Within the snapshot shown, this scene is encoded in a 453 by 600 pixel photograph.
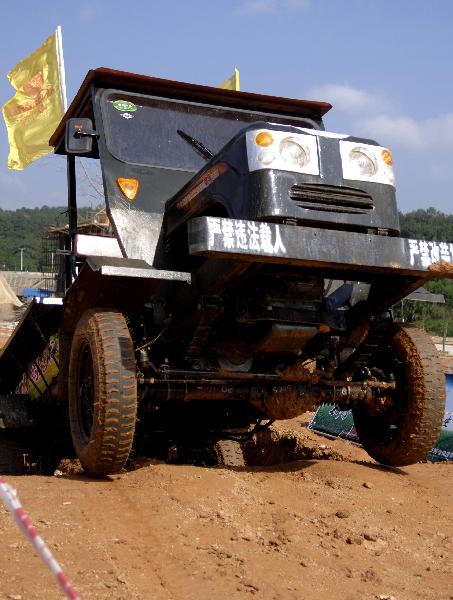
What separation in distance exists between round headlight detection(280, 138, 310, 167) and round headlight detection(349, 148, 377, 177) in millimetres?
325

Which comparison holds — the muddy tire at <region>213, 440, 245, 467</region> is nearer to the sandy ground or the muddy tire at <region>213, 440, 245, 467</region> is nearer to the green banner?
the green banner

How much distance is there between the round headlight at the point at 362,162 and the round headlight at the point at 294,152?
325mm

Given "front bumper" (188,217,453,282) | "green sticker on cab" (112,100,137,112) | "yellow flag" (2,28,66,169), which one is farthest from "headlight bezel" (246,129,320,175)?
"yellow flag" (2,28,66,169)

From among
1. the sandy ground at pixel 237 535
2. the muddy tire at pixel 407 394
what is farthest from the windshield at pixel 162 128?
the sandy ground at pixel 237 535

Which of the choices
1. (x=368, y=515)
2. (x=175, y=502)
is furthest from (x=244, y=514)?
(x=368, y=515)

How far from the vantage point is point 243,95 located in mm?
6070

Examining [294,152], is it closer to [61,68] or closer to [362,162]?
[362,162]

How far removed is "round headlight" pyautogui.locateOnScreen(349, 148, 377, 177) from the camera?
4512 millimetres

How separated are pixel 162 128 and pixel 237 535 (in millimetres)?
3265

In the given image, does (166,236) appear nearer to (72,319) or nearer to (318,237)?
(72,319)

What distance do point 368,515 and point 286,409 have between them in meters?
1.01

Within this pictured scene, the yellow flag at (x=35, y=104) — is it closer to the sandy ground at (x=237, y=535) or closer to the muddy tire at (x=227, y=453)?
the muddy tire at (x=227, y=453)

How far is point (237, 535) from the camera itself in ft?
11.9

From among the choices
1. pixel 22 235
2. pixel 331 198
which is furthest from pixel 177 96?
pixel 22 235
